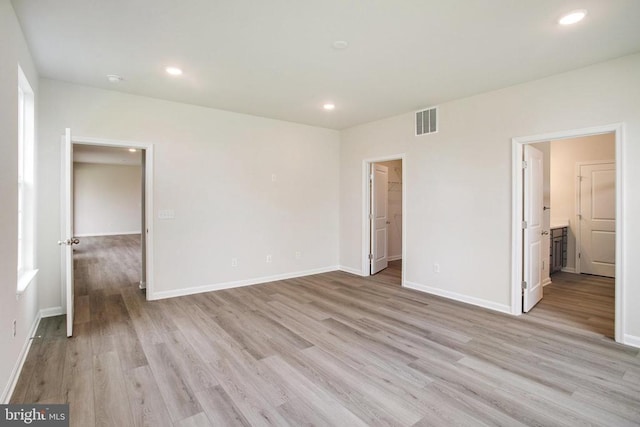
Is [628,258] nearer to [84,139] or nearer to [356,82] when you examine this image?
[356,82]

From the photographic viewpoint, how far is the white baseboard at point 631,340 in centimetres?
292

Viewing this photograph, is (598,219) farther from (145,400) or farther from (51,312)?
(51,312)

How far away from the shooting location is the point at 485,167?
13.2 feet

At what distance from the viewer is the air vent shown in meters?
4.54

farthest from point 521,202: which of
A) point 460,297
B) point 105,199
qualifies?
point 105,199

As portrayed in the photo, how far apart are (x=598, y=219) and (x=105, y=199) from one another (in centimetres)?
1511

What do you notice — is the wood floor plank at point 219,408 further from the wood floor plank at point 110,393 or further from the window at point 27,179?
the window at point 27,179

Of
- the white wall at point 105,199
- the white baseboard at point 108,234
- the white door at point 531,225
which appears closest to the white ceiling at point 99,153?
the white wall at point 105,199

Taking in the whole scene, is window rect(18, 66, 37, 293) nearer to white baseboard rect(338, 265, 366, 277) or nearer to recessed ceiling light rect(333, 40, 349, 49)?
recessed ceiling light rect(333, 40, 349, 49)

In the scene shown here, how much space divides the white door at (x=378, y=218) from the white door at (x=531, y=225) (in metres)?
2.52

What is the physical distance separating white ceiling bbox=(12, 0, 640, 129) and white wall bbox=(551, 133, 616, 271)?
3.43 m

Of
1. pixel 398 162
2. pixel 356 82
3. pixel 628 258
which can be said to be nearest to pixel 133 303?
pixel 356 82

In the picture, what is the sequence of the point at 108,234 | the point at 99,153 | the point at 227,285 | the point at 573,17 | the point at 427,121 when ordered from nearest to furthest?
1. the point at 573,17
2. the point at 427,121
3. the point at 227,285
4. the point at 99,153
5. the point at 108,234

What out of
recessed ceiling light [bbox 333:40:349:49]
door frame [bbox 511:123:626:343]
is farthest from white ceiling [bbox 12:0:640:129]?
door frame [bbox 511:123:626:343]
